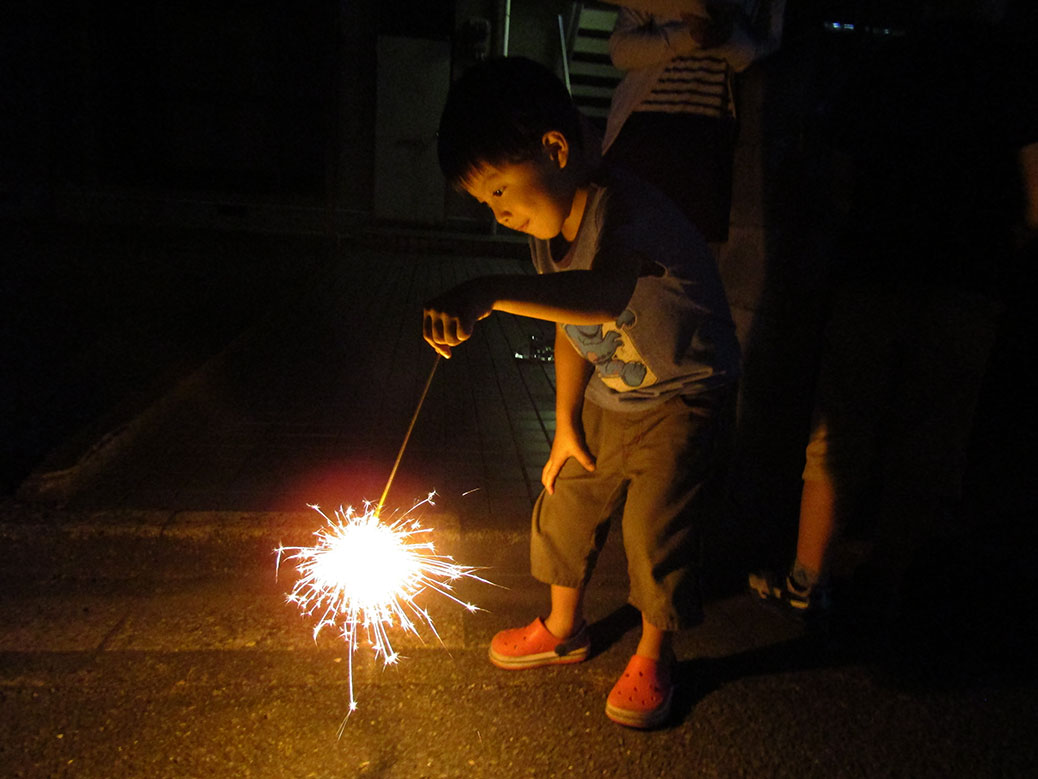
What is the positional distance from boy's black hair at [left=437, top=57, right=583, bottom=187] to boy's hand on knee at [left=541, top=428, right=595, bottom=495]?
0.89 m

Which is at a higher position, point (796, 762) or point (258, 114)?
point (258, 114)

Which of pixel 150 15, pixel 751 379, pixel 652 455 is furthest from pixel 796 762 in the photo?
pixel 150 15

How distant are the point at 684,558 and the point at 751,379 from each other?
1390mm

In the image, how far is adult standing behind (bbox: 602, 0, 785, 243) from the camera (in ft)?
10.1

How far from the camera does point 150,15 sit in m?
11.9

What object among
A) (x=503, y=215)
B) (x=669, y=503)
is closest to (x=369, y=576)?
(x=669, y=503)

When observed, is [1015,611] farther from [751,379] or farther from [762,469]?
[751,379]

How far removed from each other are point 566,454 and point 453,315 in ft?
3.18

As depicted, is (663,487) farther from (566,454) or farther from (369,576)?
(369,576)

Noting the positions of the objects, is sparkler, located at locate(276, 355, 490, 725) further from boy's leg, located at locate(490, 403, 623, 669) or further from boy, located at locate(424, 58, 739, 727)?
boy, located at locate(424, 58, 739, 727)

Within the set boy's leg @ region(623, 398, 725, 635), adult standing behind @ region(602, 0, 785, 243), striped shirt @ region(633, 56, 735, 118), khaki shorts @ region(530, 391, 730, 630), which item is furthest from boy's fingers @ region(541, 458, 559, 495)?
striped shirt @ region(633, 56, 735, 118)

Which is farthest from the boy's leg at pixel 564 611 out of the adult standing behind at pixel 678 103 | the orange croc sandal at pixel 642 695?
the adult standing behind at pixel 678 103

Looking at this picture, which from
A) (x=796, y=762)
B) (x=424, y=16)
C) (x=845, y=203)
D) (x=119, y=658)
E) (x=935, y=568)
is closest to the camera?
(x=796, y=762)

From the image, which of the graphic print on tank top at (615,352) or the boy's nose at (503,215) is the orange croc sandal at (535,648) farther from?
the boy's nose at (503,215)
